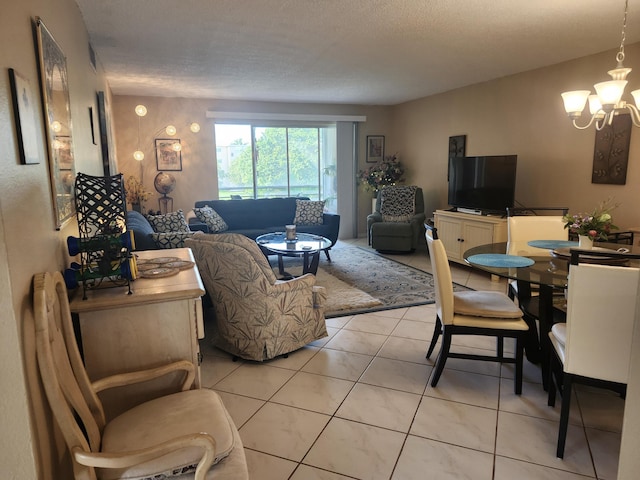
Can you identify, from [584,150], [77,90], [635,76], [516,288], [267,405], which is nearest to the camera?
[267,405]

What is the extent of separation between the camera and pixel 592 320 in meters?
1.80

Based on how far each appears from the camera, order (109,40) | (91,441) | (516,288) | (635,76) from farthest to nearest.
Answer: (635,76) → (109,40) → (516,288) → (91,441)

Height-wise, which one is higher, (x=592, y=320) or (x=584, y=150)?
(x=584, y=150)

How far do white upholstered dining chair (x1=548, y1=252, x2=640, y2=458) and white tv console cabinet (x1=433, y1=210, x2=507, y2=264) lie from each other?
311 cm

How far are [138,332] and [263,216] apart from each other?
4686 millimetres

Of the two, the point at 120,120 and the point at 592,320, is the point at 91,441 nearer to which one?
the point at 592,320

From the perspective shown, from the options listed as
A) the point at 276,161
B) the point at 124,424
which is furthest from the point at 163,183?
the point at 124,424

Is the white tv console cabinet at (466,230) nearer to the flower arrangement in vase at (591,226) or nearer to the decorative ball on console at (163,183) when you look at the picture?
the flower arrangement in vase at (591,226)

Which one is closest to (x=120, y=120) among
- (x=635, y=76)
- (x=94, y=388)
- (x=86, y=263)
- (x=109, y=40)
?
(x=109, y=40)

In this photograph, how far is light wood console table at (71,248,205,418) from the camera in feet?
5.51

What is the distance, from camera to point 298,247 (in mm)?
4641

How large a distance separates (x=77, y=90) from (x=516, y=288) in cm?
318

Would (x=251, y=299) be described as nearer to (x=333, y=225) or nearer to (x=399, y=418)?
(x=399, y=418)

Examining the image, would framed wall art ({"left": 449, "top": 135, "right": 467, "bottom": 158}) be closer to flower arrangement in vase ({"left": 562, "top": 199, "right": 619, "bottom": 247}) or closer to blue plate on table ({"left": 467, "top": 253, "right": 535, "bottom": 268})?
flower arrangement in vase ({"left": 562, "top": 199, "right": 619, "bottom": 247})
